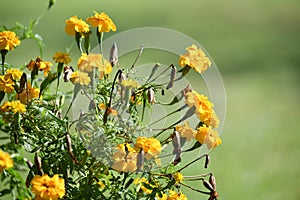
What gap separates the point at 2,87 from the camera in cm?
113

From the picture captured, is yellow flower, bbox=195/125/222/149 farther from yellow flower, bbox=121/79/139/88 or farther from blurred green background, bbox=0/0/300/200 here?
blurred green background, bbox=0/0/300/200

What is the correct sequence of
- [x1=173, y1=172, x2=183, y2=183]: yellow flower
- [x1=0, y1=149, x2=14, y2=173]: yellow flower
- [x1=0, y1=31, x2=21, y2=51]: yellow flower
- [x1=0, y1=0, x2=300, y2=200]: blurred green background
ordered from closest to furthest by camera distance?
1. [x1=0, y1=149, x2=14, y2=173]: yellow flower
2. [x1=173, y1=172, x2=183, y2=183]: yellow flower
3. [x1=0, y1=31, x2=21, y2=51]: yellow flower
4. [x1=0, y1=0, x2=300, y2=200]: blurred green background

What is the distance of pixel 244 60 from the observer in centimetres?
423

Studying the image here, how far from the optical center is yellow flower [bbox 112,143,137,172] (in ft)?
3.43

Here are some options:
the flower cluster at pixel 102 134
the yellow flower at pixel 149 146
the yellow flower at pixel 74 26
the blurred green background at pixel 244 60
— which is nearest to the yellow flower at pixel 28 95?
the flower cluster at pixel 102 134

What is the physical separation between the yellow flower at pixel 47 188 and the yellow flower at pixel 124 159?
12cm

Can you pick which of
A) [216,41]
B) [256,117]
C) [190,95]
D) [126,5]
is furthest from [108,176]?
[126,5]

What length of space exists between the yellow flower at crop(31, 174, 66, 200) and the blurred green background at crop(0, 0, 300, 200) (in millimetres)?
1410

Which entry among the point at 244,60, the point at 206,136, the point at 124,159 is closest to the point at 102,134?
the point at 124,159

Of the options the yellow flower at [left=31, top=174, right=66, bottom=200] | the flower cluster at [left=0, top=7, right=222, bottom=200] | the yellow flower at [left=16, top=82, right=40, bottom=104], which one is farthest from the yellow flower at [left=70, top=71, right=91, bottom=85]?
the yellow flower at [left=31, top=174, right=66, bottom=200]

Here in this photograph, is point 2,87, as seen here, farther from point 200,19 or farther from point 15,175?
point 200,19

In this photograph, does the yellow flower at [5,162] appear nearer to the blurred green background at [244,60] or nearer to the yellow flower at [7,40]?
the yellow flower at [7,40]

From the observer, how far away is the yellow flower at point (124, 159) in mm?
1045

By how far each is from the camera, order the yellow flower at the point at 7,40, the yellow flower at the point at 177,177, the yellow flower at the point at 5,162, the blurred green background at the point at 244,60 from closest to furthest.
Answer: the yellow flower at the point at 5,162
the yellow flower at the point at 177,177
the yellow flower at the point at 7,40
the blurred green background at the point at 244,60
